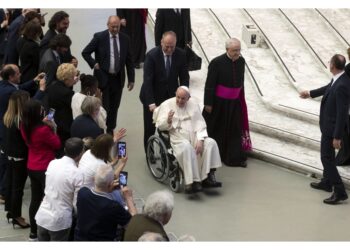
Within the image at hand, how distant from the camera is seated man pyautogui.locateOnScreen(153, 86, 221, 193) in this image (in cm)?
725

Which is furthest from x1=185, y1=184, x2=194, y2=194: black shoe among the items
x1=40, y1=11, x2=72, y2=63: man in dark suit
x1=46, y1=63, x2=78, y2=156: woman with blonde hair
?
x1=40, y1=11, x2=72, y2=63: man in dark suit

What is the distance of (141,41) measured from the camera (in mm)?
10547

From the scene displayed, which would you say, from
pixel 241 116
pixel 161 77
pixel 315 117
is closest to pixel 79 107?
pixel 161 77

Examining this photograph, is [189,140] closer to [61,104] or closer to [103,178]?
[61,104]

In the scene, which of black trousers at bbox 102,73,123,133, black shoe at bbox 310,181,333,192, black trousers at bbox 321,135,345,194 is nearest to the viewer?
black trousers at bbox 321,135,345,194

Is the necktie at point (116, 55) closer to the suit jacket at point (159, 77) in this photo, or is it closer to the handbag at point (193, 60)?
the suit jacket at point (159, 77)

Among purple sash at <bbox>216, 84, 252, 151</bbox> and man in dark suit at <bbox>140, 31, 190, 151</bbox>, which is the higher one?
man in dark suit at <bbox>140, 31, 190, 151</bbox>

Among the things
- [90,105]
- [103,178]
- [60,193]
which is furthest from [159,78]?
[103,178]

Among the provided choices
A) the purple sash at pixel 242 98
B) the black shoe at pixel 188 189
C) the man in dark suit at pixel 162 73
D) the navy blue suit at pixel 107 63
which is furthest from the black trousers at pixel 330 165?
the navy blue suit at pixel 107 63

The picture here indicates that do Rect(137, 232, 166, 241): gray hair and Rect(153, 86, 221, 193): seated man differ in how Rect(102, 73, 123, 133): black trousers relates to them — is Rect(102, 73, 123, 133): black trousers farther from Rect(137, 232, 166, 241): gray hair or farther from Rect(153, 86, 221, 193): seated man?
Rect(137, 232, 166, 241): gray hair

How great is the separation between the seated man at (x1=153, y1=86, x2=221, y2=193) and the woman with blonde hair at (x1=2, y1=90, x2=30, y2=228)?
1493 mm

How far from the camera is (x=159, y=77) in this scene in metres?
7.95

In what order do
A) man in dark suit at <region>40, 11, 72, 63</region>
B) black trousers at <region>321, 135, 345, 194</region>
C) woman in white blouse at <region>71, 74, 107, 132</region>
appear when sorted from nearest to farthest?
woman in white blouse at <region>71, 74, 107, 132</region> → black trousers at <region>321, 135, 345, 194</region> → man in dark suit at <region>40, 11, 72, 63</region>

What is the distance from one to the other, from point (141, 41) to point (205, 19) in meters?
1.48
